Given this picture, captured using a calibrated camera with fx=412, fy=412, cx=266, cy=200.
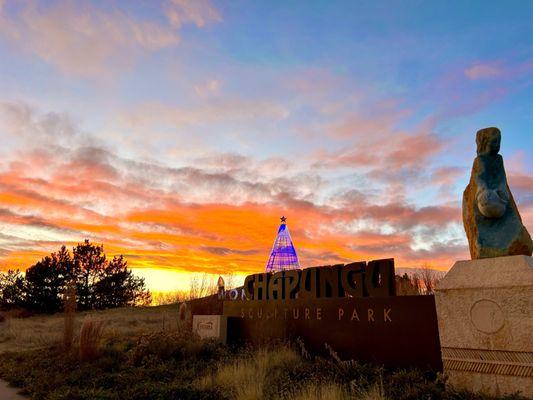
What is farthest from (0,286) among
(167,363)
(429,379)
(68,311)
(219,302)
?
(429,379)

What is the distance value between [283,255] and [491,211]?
52.0 ft

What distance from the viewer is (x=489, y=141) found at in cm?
771

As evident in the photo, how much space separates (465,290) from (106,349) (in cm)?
1092

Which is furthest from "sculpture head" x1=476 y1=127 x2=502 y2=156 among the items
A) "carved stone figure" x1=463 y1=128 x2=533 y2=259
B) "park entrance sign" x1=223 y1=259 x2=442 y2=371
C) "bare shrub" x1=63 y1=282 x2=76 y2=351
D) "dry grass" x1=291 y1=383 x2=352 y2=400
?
"bare shrub" x1=63 y1=282 x2=76 y2=351

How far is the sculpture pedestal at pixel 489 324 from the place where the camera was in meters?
6.32

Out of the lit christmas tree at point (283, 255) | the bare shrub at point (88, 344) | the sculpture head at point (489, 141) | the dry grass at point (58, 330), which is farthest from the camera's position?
the lit christmas tree at point (283, 255)

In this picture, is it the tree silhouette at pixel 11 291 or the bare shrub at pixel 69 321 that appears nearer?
the bare shrub at pixel 69 321

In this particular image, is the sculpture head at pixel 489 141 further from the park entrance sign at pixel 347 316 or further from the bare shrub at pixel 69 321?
the bare shrub at pixel 69 321

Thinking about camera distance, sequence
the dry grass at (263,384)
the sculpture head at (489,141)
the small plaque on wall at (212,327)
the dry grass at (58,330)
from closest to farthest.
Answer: the dry grass at (263,384) → the sculpture head at (489,141) → the small plaque on wall at (212,327) → the dry grass at (58,330)

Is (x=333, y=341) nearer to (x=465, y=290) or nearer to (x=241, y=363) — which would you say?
(x=241, y=363)

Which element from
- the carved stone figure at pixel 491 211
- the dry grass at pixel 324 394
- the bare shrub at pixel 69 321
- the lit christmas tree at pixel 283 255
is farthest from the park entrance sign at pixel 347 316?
the lit christmas tree at pixel 283 255

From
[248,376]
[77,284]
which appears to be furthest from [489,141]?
[77,284]

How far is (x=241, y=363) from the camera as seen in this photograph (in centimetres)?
971

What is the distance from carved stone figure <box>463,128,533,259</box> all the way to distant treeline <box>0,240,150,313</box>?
40.6 meters
